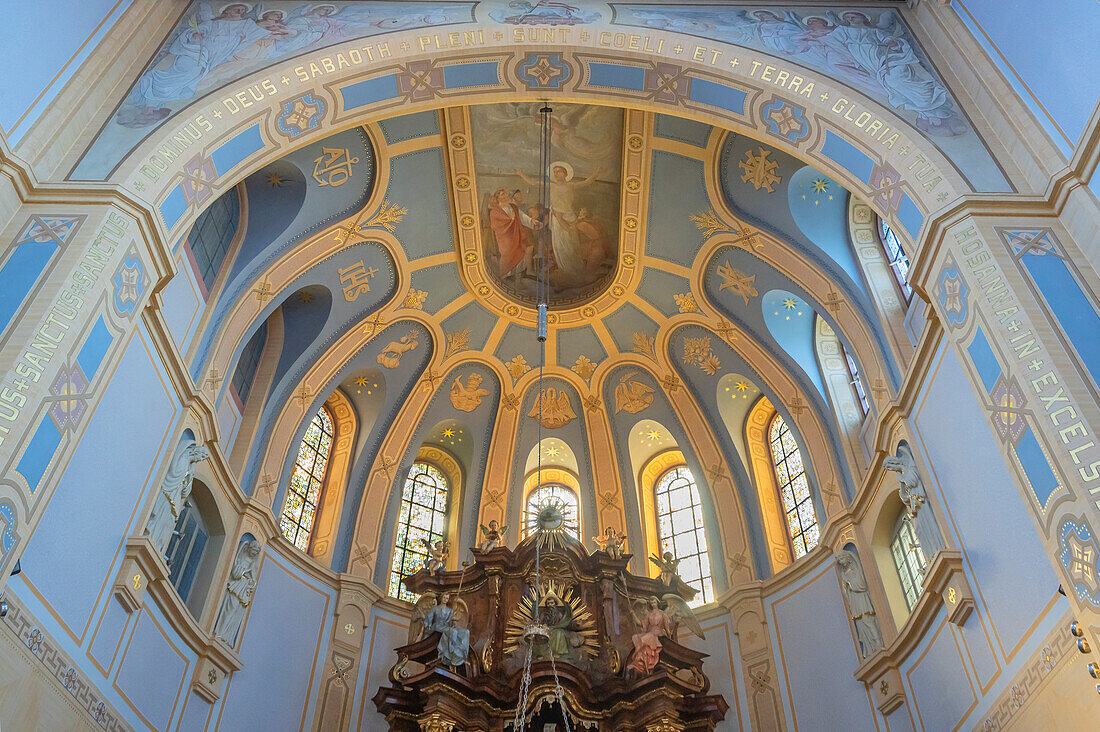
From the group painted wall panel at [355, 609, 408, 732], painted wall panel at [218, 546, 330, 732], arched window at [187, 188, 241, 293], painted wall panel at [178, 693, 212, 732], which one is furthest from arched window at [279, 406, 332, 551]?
arched window at [187, 188, 241, 293]

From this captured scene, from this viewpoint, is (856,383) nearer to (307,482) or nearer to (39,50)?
(307,482)

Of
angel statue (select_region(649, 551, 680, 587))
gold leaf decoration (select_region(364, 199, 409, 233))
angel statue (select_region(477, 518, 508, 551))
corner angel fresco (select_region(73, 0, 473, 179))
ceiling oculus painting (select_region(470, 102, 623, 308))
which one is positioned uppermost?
ceiling oculus painting (select_region(470, 102, 623, 308))

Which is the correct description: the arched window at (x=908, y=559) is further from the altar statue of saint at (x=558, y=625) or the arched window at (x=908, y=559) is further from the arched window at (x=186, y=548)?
the arched window at (x=186, y=548)

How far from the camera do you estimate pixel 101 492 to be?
30.2 feet

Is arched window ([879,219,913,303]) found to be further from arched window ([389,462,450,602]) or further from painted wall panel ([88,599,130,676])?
painted wall panel ([88,599,130,676])

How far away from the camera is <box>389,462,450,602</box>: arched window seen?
1619 centimetres

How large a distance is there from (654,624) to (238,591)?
6564 mm

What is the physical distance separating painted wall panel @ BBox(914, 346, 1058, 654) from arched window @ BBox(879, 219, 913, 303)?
2264 millimetres

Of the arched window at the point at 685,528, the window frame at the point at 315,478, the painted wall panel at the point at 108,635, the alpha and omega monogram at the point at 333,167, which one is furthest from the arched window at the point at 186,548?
the arched window at the point at 685,528

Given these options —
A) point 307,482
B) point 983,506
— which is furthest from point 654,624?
point 307,482

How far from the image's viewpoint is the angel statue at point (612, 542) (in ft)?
50.5

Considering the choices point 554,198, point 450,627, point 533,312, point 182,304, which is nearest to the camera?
point 182,304

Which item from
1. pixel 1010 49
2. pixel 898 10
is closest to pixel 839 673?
pixel 1010 49

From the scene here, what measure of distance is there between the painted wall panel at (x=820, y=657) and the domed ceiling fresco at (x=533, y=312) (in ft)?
4.00
